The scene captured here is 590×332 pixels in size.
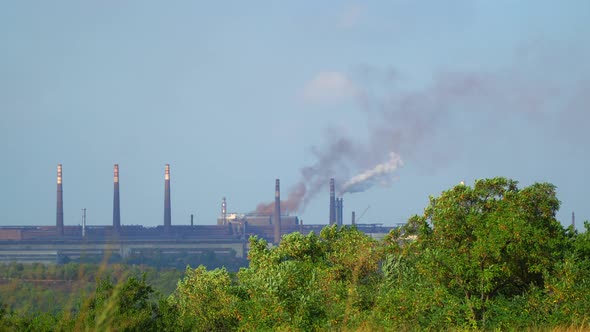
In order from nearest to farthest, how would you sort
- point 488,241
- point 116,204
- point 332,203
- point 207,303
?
point 488,241 → point 207,303 → point 116,204 → point 332,203

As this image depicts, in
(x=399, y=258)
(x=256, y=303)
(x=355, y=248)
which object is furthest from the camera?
(x=355, y=248)

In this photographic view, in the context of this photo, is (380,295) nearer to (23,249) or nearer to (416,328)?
(416,328)

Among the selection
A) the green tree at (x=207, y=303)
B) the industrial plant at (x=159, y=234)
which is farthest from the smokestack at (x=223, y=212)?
the green tree at (x=207, y=303)

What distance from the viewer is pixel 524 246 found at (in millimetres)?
17406

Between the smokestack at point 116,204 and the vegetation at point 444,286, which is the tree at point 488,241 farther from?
the smokestack at point 116,204

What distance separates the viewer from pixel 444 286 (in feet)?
57.4

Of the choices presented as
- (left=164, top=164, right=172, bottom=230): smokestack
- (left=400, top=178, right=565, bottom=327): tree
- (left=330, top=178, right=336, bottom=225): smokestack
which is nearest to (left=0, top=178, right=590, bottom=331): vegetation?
(left=400, top=178, right=565, bottom=327): tree

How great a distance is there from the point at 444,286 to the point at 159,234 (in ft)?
521

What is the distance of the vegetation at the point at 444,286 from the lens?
16375 mm

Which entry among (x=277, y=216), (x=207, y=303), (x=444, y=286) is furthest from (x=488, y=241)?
(x=277, y=216)

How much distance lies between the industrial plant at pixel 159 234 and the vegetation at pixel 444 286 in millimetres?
144632

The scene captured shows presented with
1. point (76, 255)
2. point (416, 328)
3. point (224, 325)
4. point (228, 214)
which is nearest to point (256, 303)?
point (224, 325)

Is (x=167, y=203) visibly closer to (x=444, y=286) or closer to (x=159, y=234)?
(x=159, y=234)

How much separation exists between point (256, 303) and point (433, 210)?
13.9 feet
